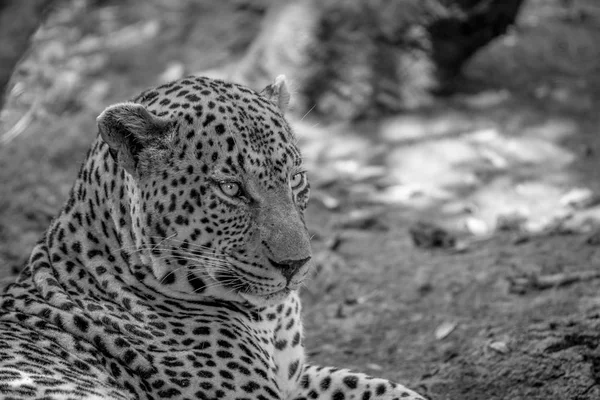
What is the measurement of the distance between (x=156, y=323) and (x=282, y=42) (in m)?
8.13

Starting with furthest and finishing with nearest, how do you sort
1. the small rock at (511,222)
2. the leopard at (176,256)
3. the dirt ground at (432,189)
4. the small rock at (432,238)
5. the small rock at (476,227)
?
the small rock at (476,227) → the small rock at (511,222) → the small rock at (432,238) → the dirt ground at (432,189) → the leopard at (176,256)

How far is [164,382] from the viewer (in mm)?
4969

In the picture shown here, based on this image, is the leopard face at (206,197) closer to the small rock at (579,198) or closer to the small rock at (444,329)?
the small rock at (444,329)

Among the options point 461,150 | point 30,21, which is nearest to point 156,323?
point 30,21

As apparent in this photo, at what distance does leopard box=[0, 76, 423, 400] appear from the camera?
505cm

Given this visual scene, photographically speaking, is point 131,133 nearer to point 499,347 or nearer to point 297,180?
point 297,180

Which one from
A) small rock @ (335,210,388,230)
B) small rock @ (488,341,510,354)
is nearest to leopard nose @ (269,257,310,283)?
small rock @ (488,341,510,354)

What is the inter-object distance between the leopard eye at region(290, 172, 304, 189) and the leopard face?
0.20 m

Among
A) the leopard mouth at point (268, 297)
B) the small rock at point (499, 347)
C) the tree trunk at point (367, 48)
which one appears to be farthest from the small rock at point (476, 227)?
the leopard mouth at point (268, 297)

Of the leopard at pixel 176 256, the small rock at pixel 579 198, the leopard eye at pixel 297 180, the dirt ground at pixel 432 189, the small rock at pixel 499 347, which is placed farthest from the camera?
the small rock at pixel 579 198

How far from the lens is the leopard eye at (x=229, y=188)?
5.20m

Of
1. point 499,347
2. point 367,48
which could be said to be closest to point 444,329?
point 499,347

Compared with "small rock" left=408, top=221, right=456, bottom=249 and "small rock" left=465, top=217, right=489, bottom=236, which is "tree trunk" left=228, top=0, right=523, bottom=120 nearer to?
"small rock" left=465, top=217, right=489, bottom=236

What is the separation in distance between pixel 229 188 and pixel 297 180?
0.53 metres
